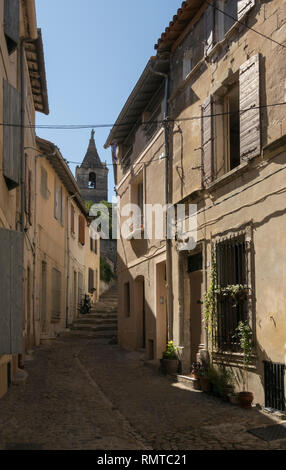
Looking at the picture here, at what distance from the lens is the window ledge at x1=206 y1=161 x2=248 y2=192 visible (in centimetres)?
850

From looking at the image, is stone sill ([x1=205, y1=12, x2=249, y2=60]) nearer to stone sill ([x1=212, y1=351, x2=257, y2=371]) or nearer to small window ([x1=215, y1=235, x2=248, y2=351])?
small window ([x1=215, y1=235, x2=248, y2=351])

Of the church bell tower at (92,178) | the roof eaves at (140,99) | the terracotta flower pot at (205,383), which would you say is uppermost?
the church bell tower at (92,178)

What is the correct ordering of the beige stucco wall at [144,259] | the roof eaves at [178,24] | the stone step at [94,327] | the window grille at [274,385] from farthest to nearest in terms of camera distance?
the stone step at [94,327]
the beige stucco wall at [144,259]
the roof eaves at [178,24]
the window grille at [274,385]

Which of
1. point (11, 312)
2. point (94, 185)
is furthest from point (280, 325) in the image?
point (94, 185)

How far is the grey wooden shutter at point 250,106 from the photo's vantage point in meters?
8.19

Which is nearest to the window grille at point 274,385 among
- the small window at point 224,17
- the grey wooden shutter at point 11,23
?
the small window at point 224,17

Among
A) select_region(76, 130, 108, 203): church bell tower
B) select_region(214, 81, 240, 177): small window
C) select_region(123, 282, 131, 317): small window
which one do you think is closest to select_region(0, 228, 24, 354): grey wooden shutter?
select_region(214, 81, 240, 177): small window

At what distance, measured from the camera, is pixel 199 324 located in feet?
35.8

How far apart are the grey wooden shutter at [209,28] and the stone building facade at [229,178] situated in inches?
0.7

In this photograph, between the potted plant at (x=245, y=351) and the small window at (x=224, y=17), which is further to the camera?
the small window at (x=224, y=17)

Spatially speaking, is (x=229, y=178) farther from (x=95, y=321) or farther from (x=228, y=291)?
(x=95, y=321)

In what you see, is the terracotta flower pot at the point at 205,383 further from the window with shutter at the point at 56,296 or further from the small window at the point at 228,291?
the window with shutter at the point at 56,296

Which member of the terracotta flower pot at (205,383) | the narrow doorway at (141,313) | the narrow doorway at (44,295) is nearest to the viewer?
the terracotta flower pot at (205,383)
